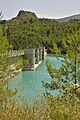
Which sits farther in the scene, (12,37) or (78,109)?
(12,37)

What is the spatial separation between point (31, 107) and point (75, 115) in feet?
2.17

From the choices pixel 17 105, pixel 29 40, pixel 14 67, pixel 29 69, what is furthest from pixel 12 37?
pixel 17 105

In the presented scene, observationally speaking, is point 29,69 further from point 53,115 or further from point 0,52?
point 53,115

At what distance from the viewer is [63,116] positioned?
8.16ft

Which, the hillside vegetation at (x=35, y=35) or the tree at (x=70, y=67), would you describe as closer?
the tree at (x=70, y=67)

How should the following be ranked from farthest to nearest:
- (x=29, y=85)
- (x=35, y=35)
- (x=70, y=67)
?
(x=35, y=35) → (x=29, y=85) → (x=70, y=67)

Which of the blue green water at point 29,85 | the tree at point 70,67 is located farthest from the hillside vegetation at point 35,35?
the tree at point 70,67

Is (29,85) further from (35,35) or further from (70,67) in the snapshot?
(35,35)

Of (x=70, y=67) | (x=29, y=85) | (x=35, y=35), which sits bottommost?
(x=29, y=85)

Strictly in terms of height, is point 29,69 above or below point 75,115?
below

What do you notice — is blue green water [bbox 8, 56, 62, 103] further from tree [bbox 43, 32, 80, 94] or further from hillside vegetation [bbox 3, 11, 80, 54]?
hillside vegetation [bbox 3, 11, 80, 54]

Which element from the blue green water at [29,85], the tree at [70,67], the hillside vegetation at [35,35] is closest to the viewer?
the blue green water at [29,85]

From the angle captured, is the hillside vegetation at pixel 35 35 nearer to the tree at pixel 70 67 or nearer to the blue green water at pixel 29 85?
the blue green water at pixel 29 85

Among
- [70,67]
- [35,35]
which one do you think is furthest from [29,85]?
[35,35]
